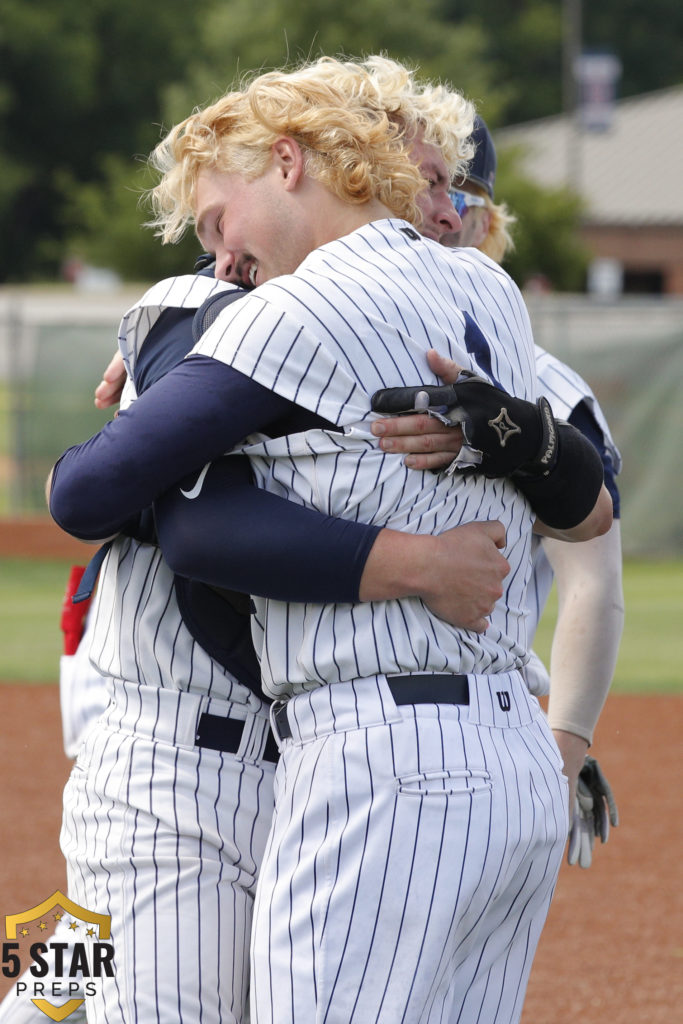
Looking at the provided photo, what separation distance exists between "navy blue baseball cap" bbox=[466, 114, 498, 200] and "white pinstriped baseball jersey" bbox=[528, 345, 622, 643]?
44cm

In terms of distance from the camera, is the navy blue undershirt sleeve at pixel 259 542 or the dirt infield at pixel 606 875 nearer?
the navy blue undershirt sleeve at pixel 259 542

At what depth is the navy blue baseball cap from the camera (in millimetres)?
2824

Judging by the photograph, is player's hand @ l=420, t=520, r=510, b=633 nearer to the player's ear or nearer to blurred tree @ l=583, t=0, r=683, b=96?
the player's ear

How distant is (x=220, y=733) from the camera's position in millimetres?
1956

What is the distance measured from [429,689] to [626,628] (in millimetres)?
9186

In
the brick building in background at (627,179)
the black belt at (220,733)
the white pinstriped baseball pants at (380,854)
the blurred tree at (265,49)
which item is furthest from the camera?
the brick building in background at (627,179)

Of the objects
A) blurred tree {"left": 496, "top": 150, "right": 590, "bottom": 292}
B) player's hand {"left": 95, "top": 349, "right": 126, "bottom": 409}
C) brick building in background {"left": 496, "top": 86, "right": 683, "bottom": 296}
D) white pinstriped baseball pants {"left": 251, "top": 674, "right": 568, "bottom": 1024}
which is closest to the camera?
white pinstriped baseball pants {"left": 251, "top": 674, "right": 568, "bottom": 1024}

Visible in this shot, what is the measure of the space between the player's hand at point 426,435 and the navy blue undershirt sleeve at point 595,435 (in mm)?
792

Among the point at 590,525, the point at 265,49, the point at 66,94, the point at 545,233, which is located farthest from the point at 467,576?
the point at 66,94

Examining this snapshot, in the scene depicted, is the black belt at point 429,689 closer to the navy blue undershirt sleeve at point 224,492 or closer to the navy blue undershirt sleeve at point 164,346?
the navy blue undershirt sleeve at point 224,492

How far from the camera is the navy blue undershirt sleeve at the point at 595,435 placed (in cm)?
257

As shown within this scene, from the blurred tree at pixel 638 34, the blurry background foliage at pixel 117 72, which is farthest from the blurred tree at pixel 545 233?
the blurred tree at pixel 638 34

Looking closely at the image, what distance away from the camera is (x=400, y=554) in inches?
68.9

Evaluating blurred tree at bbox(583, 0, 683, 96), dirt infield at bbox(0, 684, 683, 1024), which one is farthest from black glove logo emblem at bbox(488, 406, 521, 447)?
blurred tree at bbox(583, 0, 683, 96)
